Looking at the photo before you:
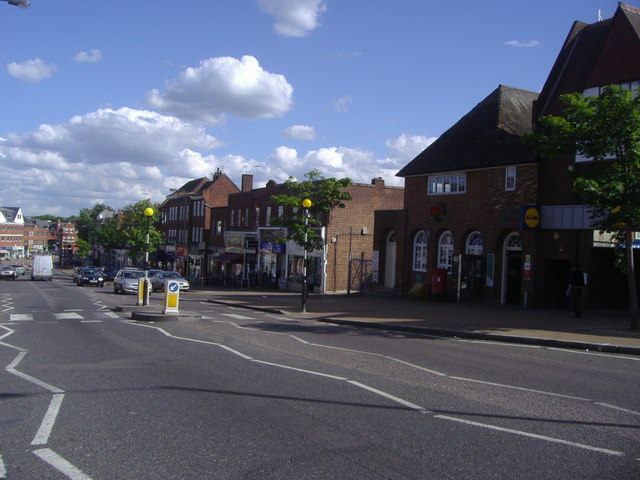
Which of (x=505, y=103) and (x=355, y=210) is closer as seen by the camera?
(x=505, y=103)

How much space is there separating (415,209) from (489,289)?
6.41 meters

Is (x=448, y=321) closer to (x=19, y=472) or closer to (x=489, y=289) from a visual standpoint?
(x=489, y=289)

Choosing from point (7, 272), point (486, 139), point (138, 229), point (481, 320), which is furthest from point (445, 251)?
point (7, 272)

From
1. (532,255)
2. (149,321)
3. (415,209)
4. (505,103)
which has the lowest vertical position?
(149,321)

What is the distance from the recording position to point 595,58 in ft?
80.4

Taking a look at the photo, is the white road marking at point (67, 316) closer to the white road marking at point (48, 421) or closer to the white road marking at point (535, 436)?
the white road marking at point (48, 421)

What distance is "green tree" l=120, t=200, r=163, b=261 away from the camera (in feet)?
219

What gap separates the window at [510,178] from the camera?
26.4 meters

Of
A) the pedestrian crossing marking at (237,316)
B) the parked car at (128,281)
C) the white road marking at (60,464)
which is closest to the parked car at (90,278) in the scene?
the parked car at (128,281)

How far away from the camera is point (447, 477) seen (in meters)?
5.28

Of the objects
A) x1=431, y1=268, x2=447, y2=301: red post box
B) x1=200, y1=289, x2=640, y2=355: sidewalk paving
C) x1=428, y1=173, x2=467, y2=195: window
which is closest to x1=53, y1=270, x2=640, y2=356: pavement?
x1=200, y1=289, x2=640, y2=355: sidewalk paving

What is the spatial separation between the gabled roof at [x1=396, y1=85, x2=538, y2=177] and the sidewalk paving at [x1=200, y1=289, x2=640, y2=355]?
651 cm

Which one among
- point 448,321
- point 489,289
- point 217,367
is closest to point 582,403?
point 217,367

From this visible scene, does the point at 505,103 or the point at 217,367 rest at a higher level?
the point at 505,103
